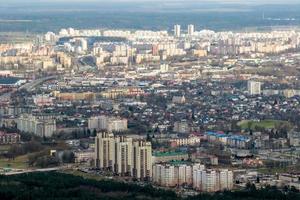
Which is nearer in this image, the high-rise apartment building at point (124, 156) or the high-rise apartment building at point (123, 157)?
the high-rise apartment building at point (124, 156)

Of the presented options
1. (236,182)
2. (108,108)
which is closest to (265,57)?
(108,108)

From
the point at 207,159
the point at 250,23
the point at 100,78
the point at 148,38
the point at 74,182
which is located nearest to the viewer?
the point at 74,182

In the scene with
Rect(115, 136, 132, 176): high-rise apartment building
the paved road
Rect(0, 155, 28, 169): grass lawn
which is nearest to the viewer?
Rect(115, 136, 132, 176): high-rise apartment building

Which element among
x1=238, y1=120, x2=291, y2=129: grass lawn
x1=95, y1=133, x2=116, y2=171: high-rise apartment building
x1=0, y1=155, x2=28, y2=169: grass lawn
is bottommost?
x1=238, y1=120, x2=291, y2=129: grass lawn

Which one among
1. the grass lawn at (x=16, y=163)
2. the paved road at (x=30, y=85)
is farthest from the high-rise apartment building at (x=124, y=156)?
the paved road at (x=30, y=85)

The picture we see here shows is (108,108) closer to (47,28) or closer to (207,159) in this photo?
(207,159)

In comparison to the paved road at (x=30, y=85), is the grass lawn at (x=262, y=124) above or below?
above

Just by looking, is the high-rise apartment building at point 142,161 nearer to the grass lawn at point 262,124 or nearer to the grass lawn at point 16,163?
the grass lawn at point 16,163

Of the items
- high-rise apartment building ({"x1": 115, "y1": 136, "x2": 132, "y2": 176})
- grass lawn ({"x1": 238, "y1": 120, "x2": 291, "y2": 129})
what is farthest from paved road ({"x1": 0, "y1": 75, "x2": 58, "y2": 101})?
Answer: high-rise apartment building ({"x1": 115, "y1": 136, "x2": 132, "y2": 176})

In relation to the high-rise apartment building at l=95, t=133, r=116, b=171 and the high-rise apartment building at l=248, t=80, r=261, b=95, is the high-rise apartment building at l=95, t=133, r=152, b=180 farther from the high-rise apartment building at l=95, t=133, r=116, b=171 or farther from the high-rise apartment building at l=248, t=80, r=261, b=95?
the high-rise apartment building at l=248, t=80, r=261, b=95
